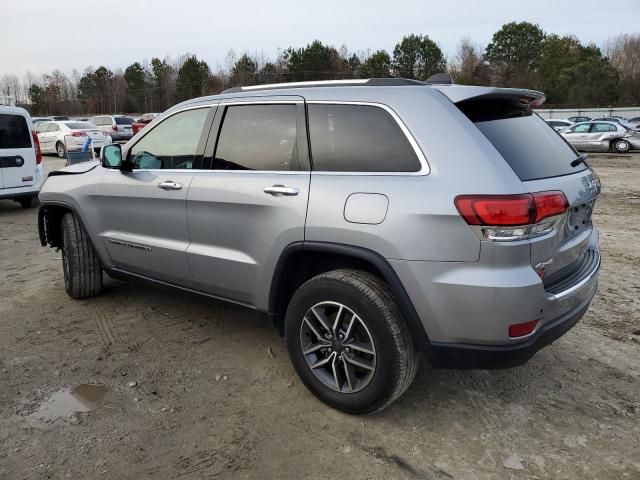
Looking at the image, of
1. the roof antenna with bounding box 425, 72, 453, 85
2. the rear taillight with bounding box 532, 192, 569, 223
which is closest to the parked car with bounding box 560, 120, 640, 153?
the roof antenna with bounding box 425, 72, 453, 85

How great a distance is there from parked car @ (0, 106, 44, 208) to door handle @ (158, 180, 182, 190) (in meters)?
6.97

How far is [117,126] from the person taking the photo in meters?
27.0

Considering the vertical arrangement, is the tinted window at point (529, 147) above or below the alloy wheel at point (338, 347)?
above

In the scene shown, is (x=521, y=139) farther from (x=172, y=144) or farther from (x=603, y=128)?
(x=603, y=128)

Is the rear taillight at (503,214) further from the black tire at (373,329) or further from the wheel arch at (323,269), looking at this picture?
the black tire at (373,329)

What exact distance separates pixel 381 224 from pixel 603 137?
23760mm

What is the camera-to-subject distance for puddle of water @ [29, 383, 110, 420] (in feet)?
10.3

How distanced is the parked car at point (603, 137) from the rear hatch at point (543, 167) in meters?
21.4

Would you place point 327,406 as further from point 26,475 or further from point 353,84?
point 353,84

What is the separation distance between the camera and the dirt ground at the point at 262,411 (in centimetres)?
265

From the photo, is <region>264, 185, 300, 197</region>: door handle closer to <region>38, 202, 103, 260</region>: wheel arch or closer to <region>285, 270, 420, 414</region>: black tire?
<region>285, 270, 420, 414</region>: black tire

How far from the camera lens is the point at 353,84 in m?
3.10

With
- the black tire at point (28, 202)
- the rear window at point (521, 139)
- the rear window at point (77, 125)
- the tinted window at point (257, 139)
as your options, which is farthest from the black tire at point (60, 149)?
the rear window at point (521, 139)

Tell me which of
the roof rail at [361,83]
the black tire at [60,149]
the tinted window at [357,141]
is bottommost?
the black tire at [60,149]
